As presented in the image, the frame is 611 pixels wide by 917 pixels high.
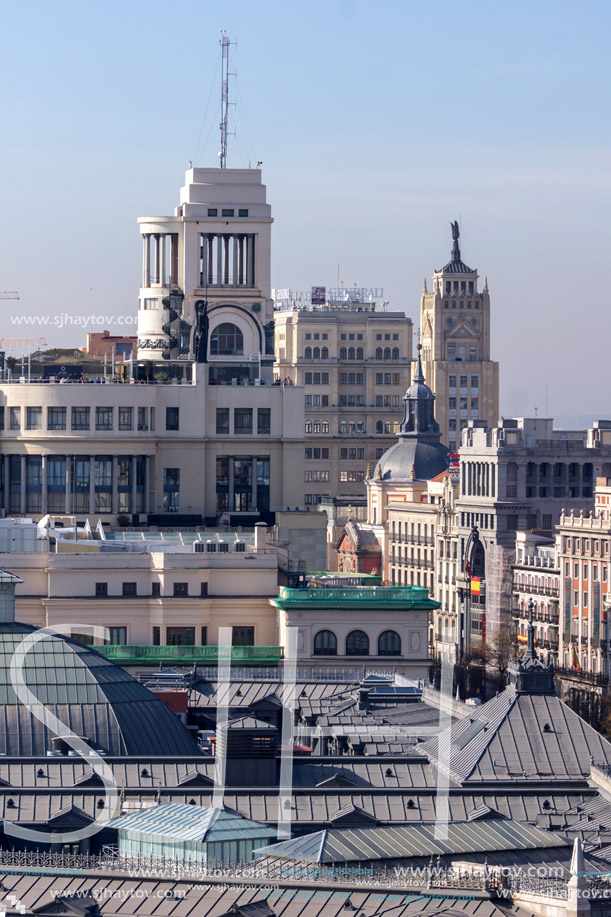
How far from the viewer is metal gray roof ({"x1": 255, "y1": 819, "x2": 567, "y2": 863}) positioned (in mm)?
98500

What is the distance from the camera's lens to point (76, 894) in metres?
93.3

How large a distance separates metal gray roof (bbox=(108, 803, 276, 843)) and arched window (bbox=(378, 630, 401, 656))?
210 feet

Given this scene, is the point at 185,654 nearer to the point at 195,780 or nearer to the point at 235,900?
the point at 195,780

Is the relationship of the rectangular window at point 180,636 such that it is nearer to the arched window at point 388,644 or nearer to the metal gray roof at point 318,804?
the arched window at point 388,644

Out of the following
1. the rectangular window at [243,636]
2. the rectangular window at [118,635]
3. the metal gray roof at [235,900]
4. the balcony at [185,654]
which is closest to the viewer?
the metal gray roof at [235,900]

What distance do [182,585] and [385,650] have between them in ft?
41.9

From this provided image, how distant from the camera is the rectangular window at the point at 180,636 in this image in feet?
574

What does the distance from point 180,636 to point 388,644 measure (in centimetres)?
1189

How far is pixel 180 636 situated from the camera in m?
176

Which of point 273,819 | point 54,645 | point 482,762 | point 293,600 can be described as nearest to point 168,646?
point 293,600

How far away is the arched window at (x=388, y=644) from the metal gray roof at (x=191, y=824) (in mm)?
64139

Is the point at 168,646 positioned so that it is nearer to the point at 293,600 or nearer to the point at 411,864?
the point at 293,600

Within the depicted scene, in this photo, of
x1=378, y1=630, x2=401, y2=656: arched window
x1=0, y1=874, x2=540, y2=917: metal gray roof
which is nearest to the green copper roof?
x1=378, y1=630, x2=401, y2=656: arched window

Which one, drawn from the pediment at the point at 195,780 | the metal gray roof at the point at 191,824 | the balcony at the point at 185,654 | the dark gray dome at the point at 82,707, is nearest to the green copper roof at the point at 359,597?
the balcony at the point at 185,654
